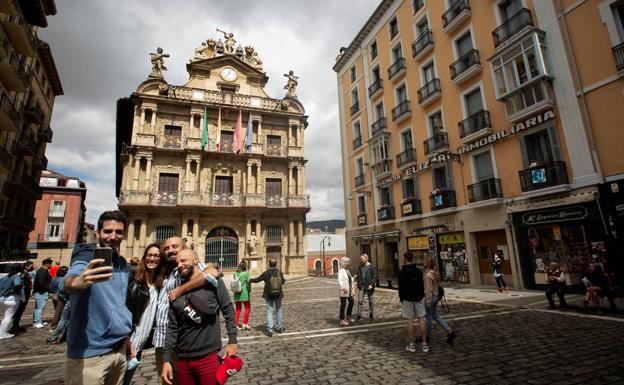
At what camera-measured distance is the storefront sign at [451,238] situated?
16547 mm

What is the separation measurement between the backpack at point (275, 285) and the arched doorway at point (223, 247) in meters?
19.0

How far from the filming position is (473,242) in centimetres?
1570

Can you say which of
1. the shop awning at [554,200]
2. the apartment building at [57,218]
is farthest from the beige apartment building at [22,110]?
the shop awning at [554,200]

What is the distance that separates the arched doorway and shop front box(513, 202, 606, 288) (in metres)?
20.2

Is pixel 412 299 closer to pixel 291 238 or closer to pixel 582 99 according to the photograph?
pixel 582 99

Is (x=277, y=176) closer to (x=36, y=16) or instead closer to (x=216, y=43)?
(x=216, y=43)

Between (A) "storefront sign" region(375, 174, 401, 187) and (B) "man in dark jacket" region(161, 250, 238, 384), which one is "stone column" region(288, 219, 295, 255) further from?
(B) "man in dark jacket" region(161, 250, 238, 384)

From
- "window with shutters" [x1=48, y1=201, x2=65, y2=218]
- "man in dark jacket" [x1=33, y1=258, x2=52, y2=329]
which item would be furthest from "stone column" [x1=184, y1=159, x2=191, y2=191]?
"window with shutters" [x1=48, y1=201, x2=65, y2=218]

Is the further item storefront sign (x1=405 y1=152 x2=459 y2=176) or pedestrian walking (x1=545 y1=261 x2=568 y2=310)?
storefront sign (x1=405 y1=152 x2=459 y2=176)

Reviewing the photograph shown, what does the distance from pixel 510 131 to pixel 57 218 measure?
158 feet

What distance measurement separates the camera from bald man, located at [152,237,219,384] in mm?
2928

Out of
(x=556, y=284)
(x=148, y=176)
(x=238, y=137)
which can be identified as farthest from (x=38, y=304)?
(x=238, y=137)

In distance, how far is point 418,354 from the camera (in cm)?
551

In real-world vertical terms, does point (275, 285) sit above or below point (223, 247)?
below
